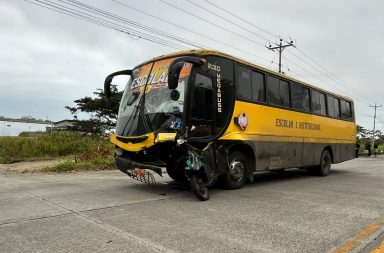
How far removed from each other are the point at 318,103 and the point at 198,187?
7.81 m

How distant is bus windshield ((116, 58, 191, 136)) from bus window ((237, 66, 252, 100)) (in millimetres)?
1788

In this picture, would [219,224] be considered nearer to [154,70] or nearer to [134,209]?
[134,209]

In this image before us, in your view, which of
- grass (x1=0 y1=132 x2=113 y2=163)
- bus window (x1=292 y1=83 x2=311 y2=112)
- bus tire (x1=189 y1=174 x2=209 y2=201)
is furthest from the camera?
Result: grass (x1=0 y1=132 x2=113 y2=163)

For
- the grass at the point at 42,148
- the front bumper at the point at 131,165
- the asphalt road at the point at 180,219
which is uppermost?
the grass at the point at 42,148

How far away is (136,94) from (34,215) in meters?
3.64

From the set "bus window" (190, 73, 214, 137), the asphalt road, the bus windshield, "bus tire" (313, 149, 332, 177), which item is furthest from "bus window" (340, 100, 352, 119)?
the bus windshield

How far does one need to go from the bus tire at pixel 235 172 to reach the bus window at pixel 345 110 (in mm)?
8201

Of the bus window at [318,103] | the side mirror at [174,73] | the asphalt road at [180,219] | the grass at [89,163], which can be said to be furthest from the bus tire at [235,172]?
the grass at [89,163]

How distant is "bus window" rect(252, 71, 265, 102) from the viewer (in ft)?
33.6

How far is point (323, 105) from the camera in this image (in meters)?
14.5

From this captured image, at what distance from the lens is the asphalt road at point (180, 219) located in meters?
4.88

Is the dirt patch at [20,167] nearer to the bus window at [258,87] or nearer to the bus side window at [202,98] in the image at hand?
the bus side window at [202,98]

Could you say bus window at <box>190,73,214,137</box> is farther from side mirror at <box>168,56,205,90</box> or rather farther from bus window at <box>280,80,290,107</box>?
bus window at <box>280,80,290,107</box>

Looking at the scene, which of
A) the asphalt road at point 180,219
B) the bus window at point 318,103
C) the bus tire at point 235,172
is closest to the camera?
the asphalt road at point 180,219
